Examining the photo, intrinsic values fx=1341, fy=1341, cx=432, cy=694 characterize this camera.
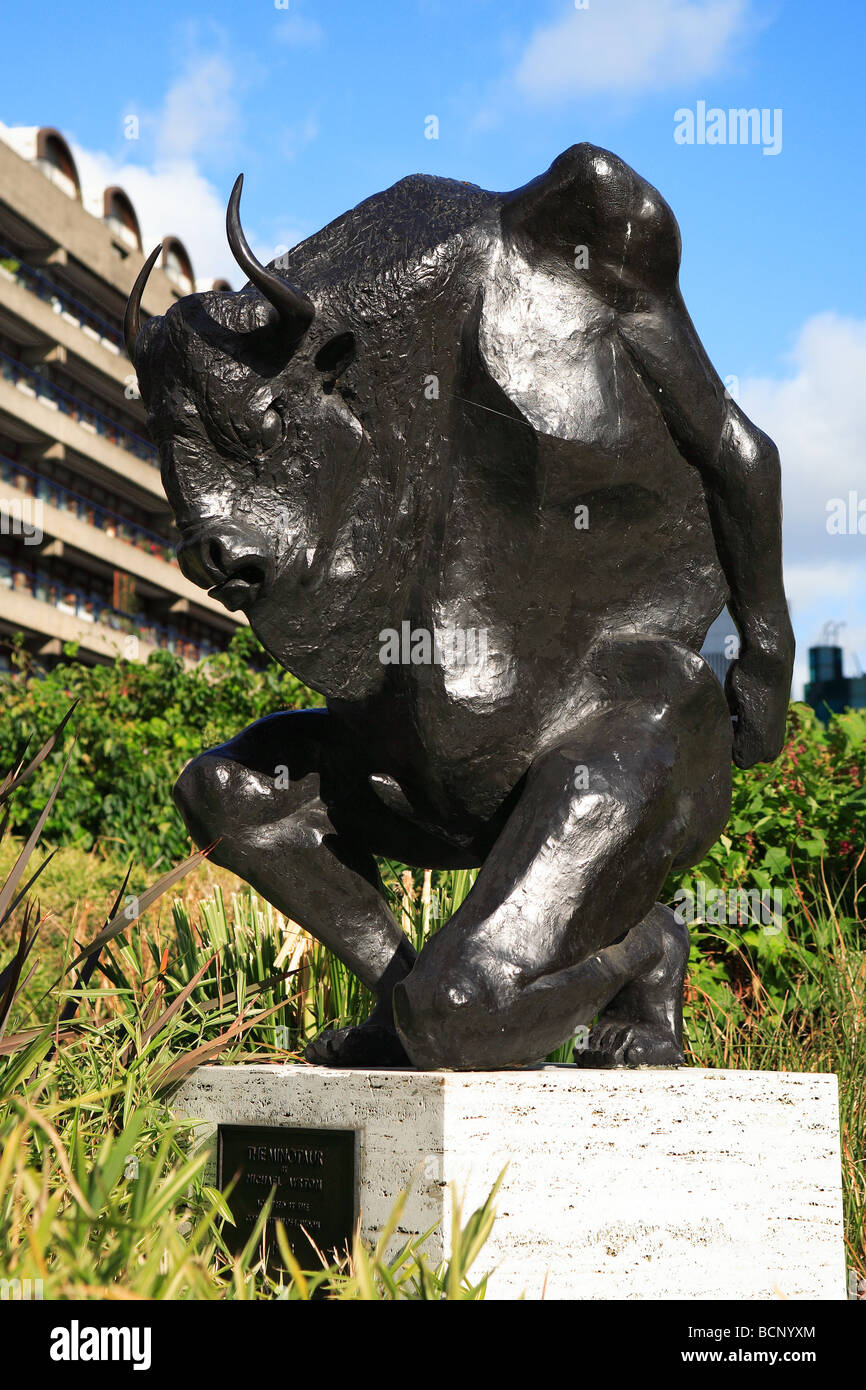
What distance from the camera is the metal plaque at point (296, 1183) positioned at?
9.47 ft

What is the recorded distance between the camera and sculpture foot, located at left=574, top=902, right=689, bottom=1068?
10.9 ft

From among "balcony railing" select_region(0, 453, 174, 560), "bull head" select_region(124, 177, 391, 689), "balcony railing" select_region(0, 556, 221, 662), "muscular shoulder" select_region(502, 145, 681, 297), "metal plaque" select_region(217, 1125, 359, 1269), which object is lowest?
"metal plaque" select_region(217, 1125, 359, 1269)

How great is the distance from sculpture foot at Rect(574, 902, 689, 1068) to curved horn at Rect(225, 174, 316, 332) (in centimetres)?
171

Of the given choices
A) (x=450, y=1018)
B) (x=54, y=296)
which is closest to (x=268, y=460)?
(x=450, y=1018)

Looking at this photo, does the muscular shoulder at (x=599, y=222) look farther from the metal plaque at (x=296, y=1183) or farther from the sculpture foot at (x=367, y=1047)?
the metal plaque at (x=296, y=1183)

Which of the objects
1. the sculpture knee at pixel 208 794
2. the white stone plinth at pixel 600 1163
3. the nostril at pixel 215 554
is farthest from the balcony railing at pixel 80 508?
the white stone plinth at pixel 600 1163


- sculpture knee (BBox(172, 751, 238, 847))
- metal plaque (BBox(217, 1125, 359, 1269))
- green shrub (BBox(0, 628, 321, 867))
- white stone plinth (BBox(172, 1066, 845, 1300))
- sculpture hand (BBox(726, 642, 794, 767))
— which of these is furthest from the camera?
green shrub (BBox(0, 628, 321, 867))

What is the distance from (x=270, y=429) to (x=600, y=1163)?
5.94 feet

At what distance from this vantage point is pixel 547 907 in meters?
2.87

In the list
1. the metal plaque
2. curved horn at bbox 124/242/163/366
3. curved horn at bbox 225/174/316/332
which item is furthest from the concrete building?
the metal plaque

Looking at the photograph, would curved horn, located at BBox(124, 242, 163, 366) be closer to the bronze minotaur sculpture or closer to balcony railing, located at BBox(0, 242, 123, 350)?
the bronze minotaur sculpture
